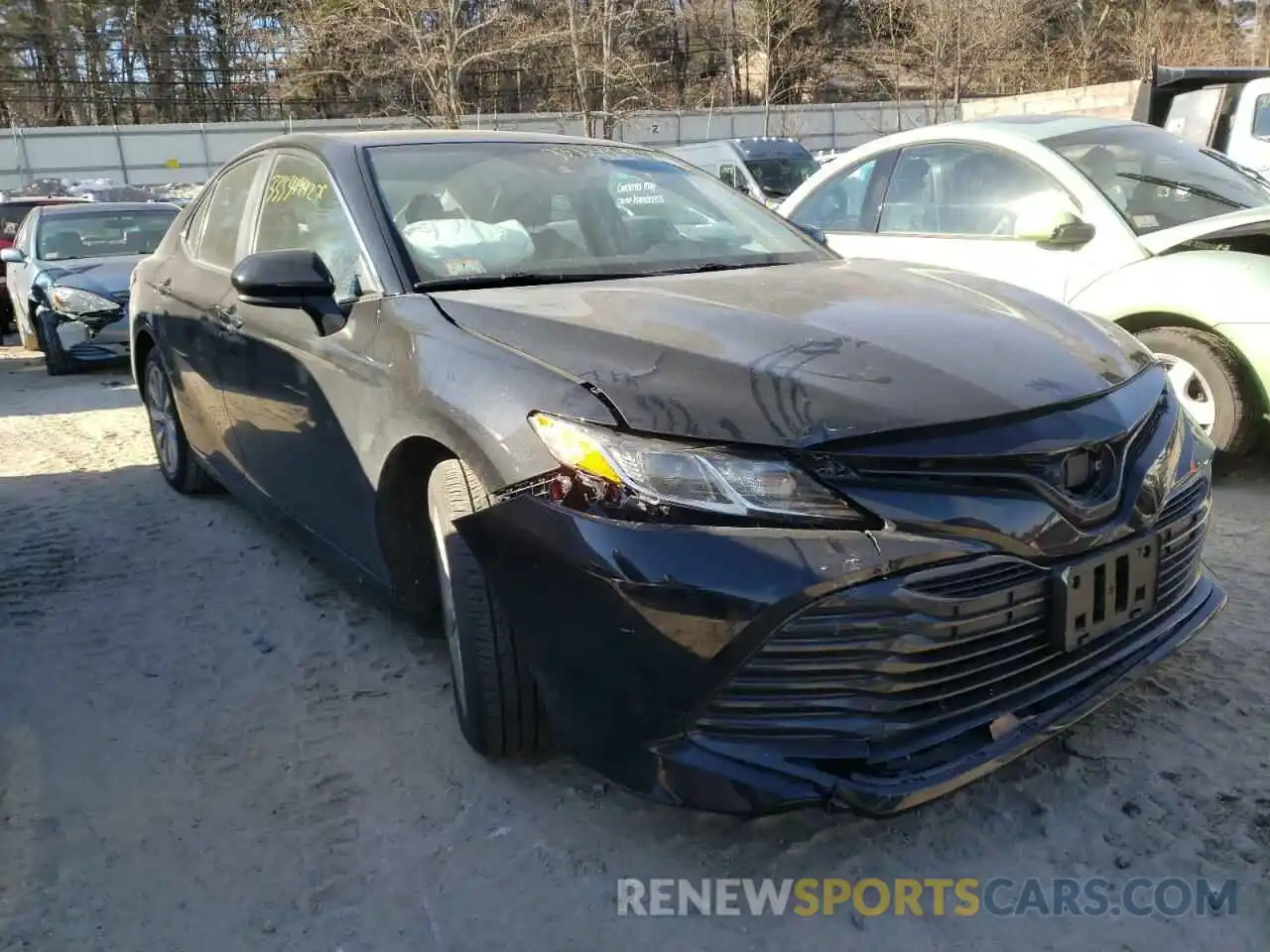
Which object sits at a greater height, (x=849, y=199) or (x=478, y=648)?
(x=849, y=199)

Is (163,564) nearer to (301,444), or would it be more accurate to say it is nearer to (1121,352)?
(301,444)

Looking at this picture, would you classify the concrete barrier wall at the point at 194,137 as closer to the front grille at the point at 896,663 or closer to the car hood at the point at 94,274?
the car hood at the point at 94,274

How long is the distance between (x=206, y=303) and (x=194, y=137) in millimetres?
29935

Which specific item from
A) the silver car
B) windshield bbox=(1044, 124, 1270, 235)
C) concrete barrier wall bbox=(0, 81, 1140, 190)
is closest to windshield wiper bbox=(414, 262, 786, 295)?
windshield bbox=(1044, 124, 1270, 235)

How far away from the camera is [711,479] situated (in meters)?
2.02

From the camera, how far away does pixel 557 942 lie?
2102 millimetres

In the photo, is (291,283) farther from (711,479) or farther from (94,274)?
(94,274)

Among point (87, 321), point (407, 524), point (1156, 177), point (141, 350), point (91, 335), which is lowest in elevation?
point (91, 335)

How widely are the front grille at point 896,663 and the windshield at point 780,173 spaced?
1445 cm

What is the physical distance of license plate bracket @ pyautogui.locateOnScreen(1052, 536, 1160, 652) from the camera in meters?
2.10

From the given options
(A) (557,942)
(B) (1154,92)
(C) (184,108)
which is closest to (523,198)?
(A) (557,942)

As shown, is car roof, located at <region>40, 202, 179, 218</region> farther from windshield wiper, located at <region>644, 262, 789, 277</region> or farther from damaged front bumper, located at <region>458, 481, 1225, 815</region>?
damaged front bumper, located at <region>458, 481, 1225, 815</region>

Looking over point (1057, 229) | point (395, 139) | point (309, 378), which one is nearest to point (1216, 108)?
point (1057, 229)

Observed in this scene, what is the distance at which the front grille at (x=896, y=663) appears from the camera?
6.40ft
